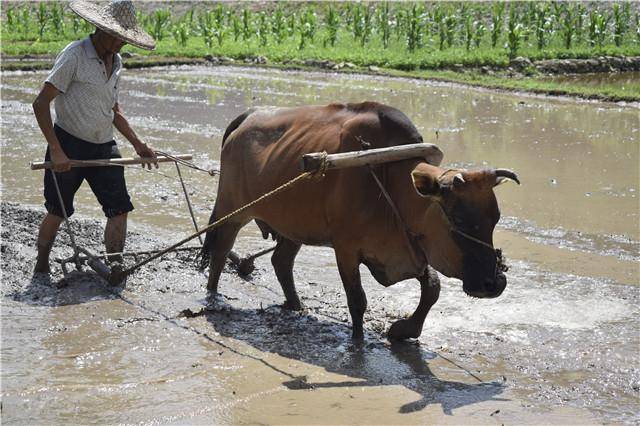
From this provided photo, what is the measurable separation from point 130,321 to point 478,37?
19.8 meters

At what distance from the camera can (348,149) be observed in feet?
21.1

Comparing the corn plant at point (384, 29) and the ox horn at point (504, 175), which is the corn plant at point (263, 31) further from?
the ox horn at point (504, 175)

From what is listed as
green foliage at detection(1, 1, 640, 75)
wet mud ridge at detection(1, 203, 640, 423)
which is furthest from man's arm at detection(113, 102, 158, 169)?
green foliage at detection(1, 1, 640, 75)

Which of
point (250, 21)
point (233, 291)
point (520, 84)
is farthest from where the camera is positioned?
point (250, 21)

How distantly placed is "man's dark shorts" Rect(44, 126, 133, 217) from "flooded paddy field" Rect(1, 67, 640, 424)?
0.60 meters

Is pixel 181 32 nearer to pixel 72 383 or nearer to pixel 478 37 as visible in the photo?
pixel 478 37

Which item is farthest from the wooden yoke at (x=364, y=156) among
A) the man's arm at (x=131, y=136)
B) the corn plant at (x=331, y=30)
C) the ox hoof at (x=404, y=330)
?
the corn plant at (x=331, y=30)

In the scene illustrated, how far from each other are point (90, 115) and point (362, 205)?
90.6 inches

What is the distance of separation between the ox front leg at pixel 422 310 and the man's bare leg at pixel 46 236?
282cm

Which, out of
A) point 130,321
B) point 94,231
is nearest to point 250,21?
point 94,231

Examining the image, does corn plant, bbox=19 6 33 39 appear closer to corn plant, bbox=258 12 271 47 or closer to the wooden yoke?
corn plant, bbox=258 12 271 47

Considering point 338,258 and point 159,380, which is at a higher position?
point 338,258

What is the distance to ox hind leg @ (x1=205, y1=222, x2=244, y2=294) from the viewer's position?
24.4 ft

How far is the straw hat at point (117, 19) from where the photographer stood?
22.9 ft
